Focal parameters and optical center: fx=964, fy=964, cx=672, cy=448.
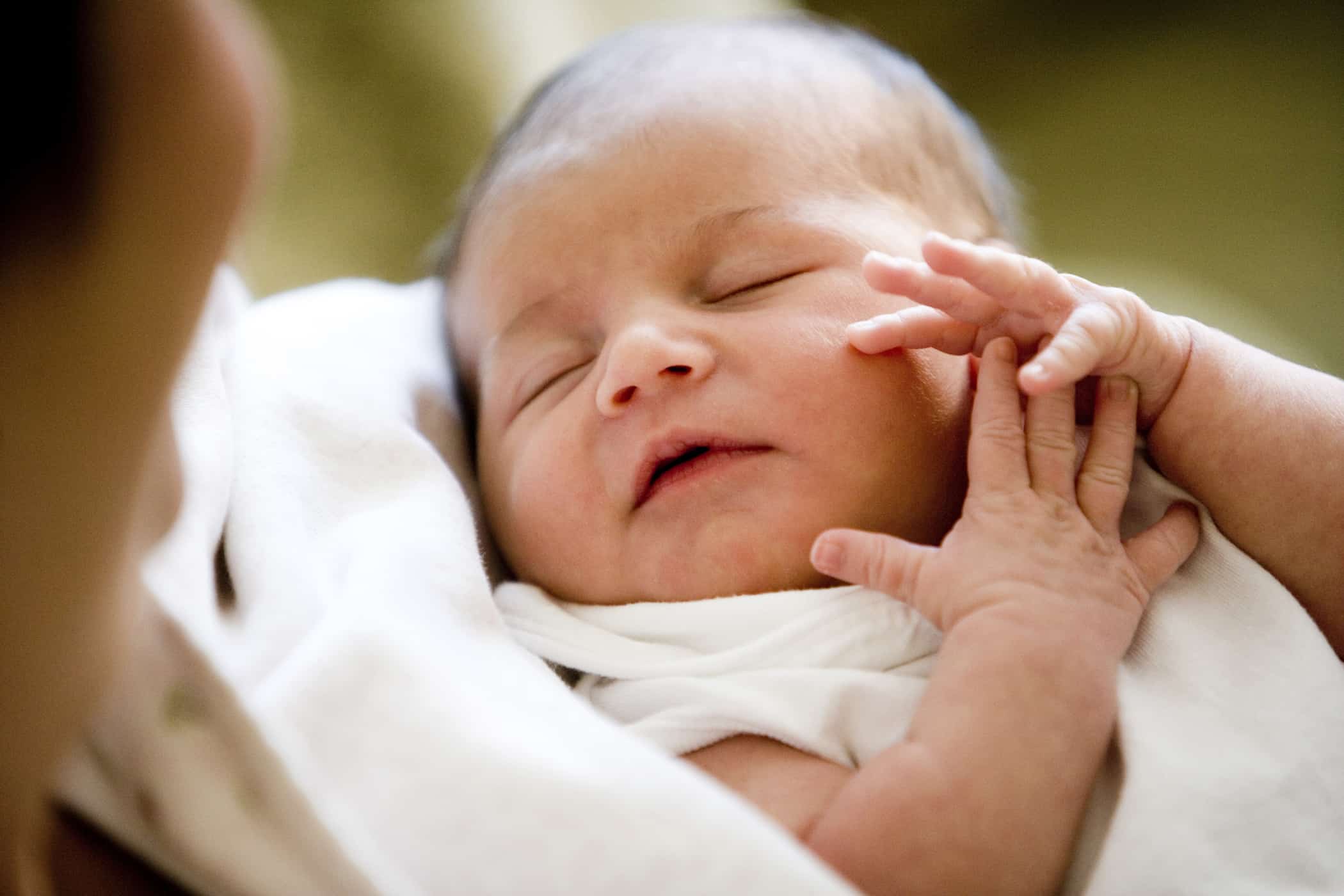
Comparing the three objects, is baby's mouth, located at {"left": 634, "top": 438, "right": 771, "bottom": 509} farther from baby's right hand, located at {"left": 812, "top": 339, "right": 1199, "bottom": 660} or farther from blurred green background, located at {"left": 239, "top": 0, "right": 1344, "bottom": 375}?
blurred green background, located at {"left": 239, "top": 0, "right": 1344, "bottom": 375}

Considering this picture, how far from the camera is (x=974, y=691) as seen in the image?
574 mm

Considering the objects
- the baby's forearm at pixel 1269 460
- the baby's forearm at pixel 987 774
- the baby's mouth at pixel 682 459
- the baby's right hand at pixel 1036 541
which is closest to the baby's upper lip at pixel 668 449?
the baby's mouth at pixel 682 459

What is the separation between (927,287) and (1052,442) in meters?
0.14

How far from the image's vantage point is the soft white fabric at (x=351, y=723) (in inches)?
19.3

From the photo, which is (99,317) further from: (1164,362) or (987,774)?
(1164,362)

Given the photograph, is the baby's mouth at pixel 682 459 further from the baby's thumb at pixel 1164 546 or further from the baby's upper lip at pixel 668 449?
the baby's thumb at pixel 1164 546

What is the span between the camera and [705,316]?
756 mm

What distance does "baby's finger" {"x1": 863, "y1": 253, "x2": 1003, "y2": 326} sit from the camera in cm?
70

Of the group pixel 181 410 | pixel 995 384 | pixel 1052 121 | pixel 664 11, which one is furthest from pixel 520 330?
pixel 1052 121

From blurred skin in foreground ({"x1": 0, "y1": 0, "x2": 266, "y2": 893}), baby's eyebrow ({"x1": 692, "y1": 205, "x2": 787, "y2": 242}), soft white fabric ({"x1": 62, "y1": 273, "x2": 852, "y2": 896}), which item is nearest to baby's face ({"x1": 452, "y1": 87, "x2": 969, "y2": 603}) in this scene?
baby's eyebrow ({"x1": 692, "y1": 205, "x2": 787, "y2": 242})

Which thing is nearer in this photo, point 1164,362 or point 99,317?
point 99,317

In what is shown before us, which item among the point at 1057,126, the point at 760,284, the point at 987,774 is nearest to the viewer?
the point at 987,774

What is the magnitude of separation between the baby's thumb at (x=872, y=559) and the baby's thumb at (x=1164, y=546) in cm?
17

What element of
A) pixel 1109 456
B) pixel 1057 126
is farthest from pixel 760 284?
pixel 1057 126
